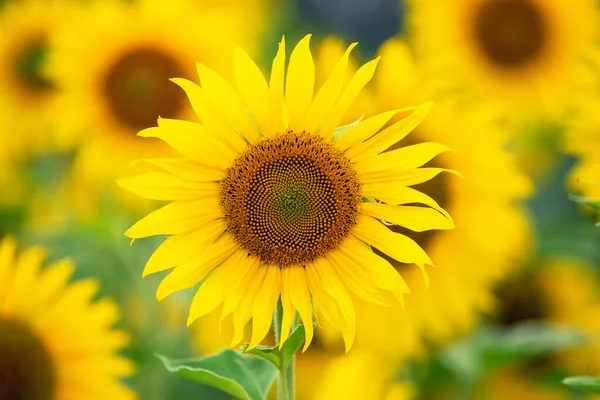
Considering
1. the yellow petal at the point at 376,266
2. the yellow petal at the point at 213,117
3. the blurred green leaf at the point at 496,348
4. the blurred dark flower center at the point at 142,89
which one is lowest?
the blurred green leaf at the point at 496,348

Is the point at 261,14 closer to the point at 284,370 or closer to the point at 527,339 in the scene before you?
the point at 527,339

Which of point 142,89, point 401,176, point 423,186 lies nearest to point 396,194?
point 401,176

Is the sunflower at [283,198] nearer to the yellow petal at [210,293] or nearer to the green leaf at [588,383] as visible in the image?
the yellow petal at [210,293]

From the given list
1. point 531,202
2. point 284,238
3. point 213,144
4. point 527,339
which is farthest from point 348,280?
point 531,202

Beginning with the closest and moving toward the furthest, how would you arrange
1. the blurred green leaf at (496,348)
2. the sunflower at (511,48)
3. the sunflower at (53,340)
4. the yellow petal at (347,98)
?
1. the yellow petal at (347,98)
2. the sunflower at (53,340)
3. the blurred green leaf at (496,348)
4. the sunflower at (511,48)

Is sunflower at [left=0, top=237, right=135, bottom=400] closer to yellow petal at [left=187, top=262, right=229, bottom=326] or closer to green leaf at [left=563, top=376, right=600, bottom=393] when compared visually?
yellow petal at [left=187, top=262, right=229, bottom=326]

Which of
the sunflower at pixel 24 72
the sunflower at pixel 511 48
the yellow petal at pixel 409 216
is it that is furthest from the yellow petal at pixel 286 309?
the sunflower at pixel 24 72

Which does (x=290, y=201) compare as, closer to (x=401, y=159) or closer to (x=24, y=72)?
(x=401, y=159)
